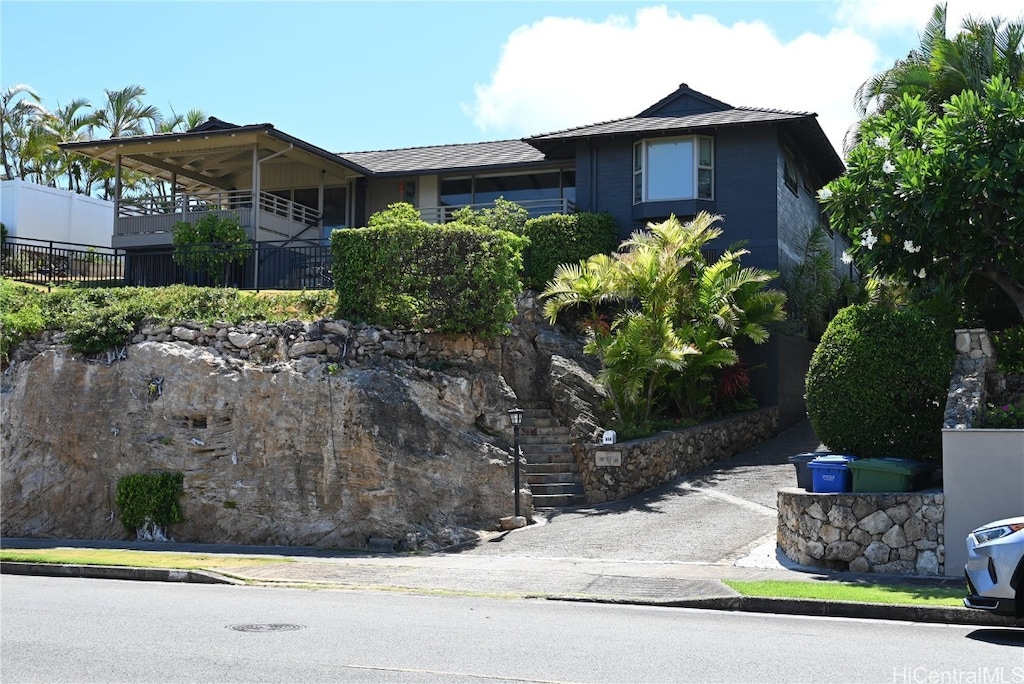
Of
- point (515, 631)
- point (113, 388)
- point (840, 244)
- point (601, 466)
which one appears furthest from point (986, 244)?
point (840, 244)

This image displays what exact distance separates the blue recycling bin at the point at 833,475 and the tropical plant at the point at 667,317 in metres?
6.05

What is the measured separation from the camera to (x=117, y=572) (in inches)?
539

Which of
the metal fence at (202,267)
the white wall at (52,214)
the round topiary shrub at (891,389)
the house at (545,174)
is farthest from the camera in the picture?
the white wall at (52,214)

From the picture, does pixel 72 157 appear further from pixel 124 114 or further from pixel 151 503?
pixel 151 503

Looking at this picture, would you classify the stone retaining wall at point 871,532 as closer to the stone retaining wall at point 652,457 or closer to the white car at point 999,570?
the white car at point 999,570

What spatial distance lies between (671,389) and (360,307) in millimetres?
7275

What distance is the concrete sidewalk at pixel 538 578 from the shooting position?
10375 mm

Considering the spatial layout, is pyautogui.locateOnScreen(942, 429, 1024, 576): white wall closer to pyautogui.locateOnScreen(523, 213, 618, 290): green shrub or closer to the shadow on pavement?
the shadow on pavement

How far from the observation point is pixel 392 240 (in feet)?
60.6

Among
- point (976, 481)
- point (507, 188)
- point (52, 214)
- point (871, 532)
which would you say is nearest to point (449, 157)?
point (507, 188)

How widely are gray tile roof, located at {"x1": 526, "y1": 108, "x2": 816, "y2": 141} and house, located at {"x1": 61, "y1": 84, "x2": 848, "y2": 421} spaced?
0.04 metres

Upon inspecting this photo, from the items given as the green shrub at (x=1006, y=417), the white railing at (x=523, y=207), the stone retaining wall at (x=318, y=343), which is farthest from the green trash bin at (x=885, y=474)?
the white railing at (x=523, y=207)

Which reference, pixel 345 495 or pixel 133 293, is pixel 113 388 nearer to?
pixel 133 293

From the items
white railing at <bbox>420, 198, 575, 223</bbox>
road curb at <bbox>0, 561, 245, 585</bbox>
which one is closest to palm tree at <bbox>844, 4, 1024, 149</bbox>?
white railing at <bbox>420, 198, 575, 223</bbox>
